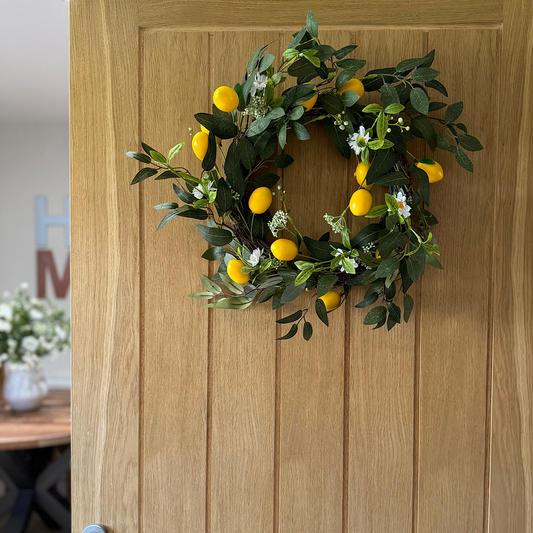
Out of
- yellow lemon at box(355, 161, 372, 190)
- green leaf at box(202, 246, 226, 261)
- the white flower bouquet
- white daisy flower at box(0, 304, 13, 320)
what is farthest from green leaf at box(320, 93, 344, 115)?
white daisy flower at box(0, 304, 13, 320)

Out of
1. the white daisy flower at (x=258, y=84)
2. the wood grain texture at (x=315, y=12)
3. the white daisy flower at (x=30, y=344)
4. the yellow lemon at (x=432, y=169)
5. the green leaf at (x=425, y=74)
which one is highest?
the wood grain texture at (x=315, y=12)

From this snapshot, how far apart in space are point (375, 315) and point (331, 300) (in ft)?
0.28

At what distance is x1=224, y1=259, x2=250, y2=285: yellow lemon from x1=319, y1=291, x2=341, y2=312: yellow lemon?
5.9 inches

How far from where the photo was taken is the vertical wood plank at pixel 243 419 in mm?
953

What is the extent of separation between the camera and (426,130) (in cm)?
83

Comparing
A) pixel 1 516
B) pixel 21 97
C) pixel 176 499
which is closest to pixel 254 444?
pixel 176 499

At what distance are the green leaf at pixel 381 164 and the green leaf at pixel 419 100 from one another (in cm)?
8

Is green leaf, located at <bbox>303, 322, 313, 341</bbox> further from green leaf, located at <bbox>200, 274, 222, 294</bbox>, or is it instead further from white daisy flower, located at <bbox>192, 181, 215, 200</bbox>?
white daisy flower, located at <bbox>192, 181, 215, 200</bbox>

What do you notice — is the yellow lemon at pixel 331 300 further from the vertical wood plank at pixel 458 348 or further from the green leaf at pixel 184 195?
the green leaf at pixel 184 195

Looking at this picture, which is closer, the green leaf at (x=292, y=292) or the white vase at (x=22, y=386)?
the green leaf at (x=292, y=292)

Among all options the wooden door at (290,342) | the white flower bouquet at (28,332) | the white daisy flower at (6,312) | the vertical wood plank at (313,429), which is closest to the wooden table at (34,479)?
the white flower bouquet at (28,332)

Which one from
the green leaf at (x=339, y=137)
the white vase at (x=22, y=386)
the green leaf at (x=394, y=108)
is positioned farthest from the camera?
the white vase at (x=22, y=386)

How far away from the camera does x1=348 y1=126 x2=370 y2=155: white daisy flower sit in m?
0.82

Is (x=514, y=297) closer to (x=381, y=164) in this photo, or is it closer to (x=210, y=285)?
(x=381, y=164)
